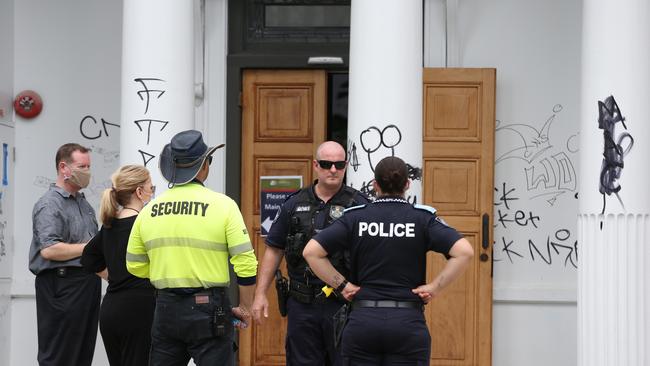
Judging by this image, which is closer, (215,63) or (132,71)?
(132,71)

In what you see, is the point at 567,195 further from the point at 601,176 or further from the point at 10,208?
the point at 10,208

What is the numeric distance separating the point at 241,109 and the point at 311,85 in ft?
2.19

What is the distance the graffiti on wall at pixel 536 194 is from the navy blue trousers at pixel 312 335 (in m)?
3.18

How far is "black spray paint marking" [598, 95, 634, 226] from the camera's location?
800 centimetres

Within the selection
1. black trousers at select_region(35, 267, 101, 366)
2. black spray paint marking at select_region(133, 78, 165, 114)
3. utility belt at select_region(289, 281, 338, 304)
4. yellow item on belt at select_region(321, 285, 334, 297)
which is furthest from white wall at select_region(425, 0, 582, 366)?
black trousers at select_region(35, 267, 101, 366)

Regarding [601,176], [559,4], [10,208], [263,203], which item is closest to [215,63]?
[263,203]

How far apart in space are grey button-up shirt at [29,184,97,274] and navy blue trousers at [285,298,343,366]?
193 centimetres

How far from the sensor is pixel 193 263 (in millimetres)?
6137

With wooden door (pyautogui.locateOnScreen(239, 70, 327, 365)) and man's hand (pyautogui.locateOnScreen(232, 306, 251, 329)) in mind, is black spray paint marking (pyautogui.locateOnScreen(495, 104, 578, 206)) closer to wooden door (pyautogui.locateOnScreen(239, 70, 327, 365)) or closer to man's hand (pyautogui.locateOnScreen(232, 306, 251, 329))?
wooden door (pyautogui.locateOnScreen(239, 70, 327, 365))

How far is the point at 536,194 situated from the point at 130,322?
446 centimetres

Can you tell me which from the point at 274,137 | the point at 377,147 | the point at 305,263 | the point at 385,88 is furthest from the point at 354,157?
the point at 274,137

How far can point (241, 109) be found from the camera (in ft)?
33.4

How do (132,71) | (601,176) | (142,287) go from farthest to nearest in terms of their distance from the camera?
(132,71) < (601,176) < (142,287)

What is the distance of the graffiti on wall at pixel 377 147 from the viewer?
8148mm
